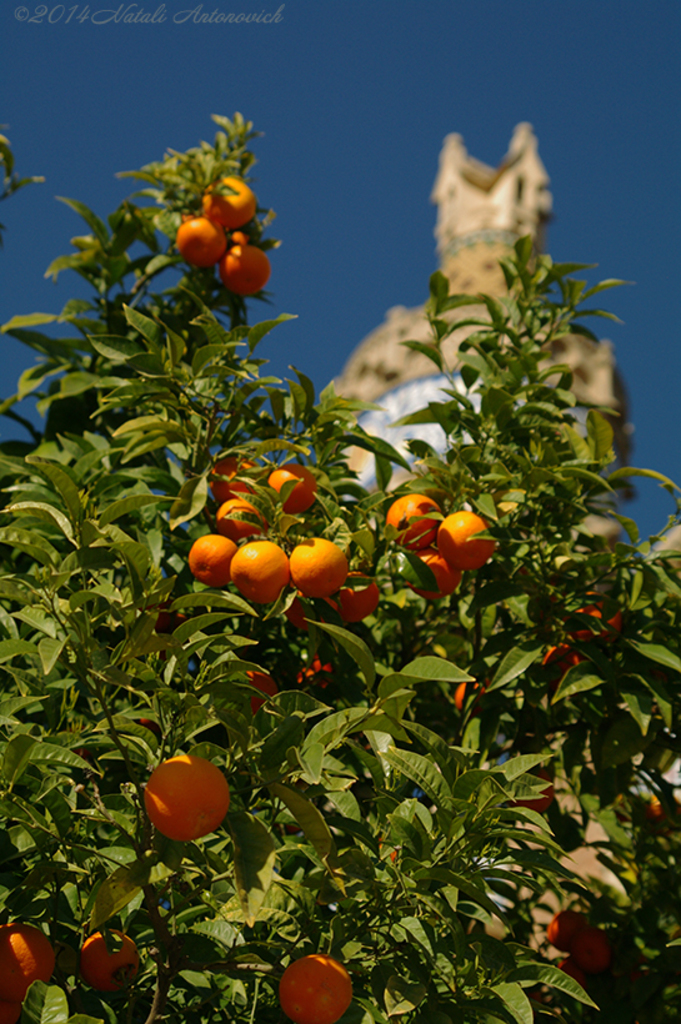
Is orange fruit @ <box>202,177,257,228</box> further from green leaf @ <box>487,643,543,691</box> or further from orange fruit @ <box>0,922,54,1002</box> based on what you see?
orange fruit @ <box>0,922,54,1002</box>

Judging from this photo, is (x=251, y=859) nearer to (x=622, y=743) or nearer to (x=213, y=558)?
(x=213, y=558)

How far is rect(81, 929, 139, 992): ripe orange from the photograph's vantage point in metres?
1.13

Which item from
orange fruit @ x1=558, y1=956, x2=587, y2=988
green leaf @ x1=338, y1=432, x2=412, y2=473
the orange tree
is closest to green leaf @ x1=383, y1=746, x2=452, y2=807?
the orange tree

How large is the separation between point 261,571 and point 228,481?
0.33 m

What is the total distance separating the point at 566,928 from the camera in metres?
1.83

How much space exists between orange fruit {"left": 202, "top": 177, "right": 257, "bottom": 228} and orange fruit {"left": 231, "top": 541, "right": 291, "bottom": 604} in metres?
1.15

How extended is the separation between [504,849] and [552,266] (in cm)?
145

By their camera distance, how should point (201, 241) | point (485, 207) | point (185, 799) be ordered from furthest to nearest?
point (485, 207) < point (201, 241) < point (185, 799)

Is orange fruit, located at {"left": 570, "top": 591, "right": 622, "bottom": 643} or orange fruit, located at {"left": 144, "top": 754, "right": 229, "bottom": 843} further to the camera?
orange fruit, located at {"left": 570, "top": 591, "right": 622, "bottom": 643}

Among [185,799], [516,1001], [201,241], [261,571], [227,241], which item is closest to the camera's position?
[185,799]

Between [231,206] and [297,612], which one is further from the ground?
[231,206]

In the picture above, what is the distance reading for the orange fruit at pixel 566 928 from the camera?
1.82 meters

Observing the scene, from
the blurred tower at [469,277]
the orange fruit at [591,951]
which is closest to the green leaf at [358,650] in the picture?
the orange fruit at [591,951]

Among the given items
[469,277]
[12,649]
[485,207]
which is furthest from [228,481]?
[485,207]
